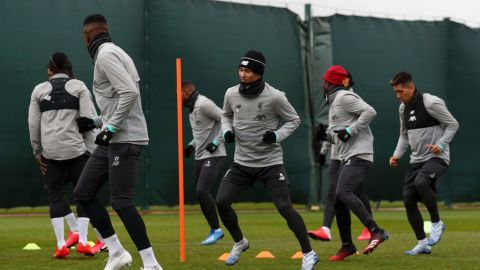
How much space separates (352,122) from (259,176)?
6.61ft

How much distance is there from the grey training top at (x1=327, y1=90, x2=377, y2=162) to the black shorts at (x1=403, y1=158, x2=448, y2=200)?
0.53 m

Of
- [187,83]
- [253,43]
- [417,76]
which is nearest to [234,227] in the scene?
[187,83]

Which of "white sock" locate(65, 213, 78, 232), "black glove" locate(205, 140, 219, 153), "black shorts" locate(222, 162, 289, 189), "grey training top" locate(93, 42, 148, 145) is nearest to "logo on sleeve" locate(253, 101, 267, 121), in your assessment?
"black shorts" locate(222, 162, 289, 189)

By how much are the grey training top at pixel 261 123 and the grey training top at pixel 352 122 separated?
1.36 metres

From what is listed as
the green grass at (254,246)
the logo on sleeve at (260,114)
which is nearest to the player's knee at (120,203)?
the green grass at (254,246)

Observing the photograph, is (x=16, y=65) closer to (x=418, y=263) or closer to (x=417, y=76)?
(x=417, y=76)

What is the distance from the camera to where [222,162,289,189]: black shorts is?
7773mm

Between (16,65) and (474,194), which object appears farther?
(474,194)

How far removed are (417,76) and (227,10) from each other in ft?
14.2

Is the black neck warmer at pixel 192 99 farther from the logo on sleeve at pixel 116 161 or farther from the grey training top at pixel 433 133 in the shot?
the logo on sleeve at pixel 116 161

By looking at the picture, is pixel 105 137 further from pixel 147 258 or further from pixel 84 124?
pixel 147 258

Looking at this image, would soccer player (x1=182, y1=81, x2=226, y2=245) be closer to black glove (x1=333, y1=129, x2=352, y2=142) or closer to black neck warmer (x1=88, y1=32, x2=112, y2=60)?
black glove (x1=333, y1=129, x2=352, y2=142)

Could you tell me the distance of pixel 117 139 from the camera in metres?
6.86

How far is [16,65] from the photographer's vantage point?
16234 mm
